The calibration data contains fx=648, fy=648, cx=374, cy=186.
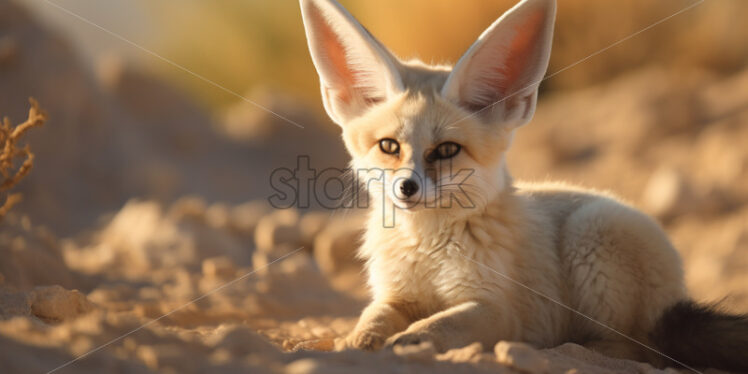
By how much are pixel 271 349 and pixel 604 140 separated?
20.5 feet

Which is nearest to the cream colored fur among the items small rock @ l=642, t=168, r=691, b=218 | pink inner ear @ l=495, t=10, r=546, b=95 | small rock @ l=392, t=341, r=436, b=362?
pink inner ear @ l=495, t=10, r=546, b=95

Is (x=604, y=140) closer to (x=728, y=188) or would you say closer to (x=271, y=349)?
(x=728, y=188)

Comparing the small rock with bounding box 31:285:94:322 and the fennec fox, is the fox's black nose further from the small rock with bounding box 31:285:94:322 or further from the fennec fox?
the small rock with bounding box 31:285:94:322

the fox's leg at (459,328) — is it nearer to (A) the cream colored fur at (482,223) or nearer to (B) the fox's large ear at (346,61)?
(A) the cream colored fur at (482,223)

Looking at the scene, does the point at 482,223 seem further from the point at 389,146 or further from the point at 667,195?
the point at 667,195

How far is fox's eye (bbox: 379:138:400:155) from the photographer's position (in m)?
2.58

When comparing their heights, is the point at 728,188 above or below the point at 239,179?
below

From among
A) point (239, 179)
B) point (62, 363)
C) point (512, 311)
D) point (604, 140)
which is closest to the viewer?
point (62, 363)

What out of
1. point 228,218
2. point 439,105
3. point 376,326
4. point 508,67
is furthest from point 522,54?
point 228,218

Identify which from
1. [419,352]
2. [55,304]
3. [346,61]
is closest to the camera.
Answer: [419,352]

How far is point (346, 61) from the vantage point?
2846mm

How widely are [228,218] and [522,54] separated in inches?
151

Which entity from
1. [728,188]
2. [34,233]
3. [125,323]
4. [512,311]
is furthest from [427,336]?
[728,188]

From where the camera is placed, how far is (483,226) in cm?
268
